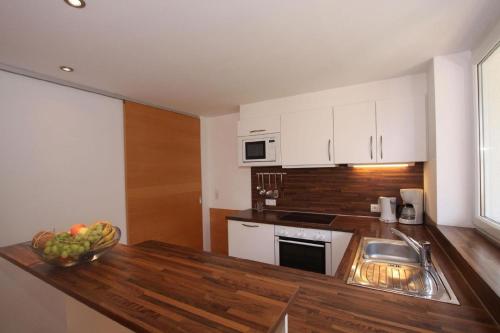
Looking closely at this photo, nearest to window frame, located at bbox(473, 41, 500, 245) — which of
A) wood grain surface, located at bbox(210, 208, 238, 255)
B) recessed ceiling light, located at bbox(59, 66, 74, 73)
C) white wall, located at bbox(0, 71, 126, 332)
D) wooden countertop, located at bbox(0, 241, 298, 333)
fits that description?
wooden countertop, located at bbox(0, 241, 298, 333)

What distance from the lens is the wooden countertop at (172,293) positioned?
2.14 feet

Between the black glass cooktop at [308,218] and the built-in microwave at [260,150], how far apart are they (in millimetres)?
619

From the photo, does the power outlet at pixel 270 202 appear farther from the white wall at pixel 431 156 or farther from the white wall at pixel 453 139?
the white wall at pixel 453 139

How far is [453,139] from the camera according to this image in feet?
5.60

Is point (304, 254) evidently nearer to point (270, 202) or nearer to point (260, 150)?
point (270, 202)

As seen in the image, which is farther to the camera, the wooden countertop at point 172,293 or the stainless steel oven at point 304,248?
the stainless steel oven at point 304,248

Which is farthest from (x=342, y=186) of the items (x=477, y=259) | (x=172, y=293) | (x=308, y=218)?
(x=172, y=293)

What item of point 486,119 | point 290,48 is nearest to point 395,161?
point 486,119

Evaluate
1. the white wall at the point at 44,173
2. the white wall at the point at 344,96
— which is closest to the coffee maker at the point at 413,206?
the white wall at the point at 344,96

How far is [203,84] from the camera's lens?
7.33 feet

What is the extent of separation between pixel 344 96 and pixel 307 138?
56 centimetres

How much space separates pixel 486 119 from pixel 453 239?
82 centimetres

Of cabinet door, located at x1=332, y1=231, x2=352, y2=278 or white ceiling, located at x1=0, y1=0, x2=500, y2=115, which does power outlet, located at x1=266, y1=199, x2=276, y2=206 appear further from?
white ceiling, located at x1=0, y1=0, x2=500, y2=115

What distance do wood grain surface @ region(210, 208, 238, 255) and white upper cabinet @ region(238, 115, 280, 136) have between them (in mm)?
1237
